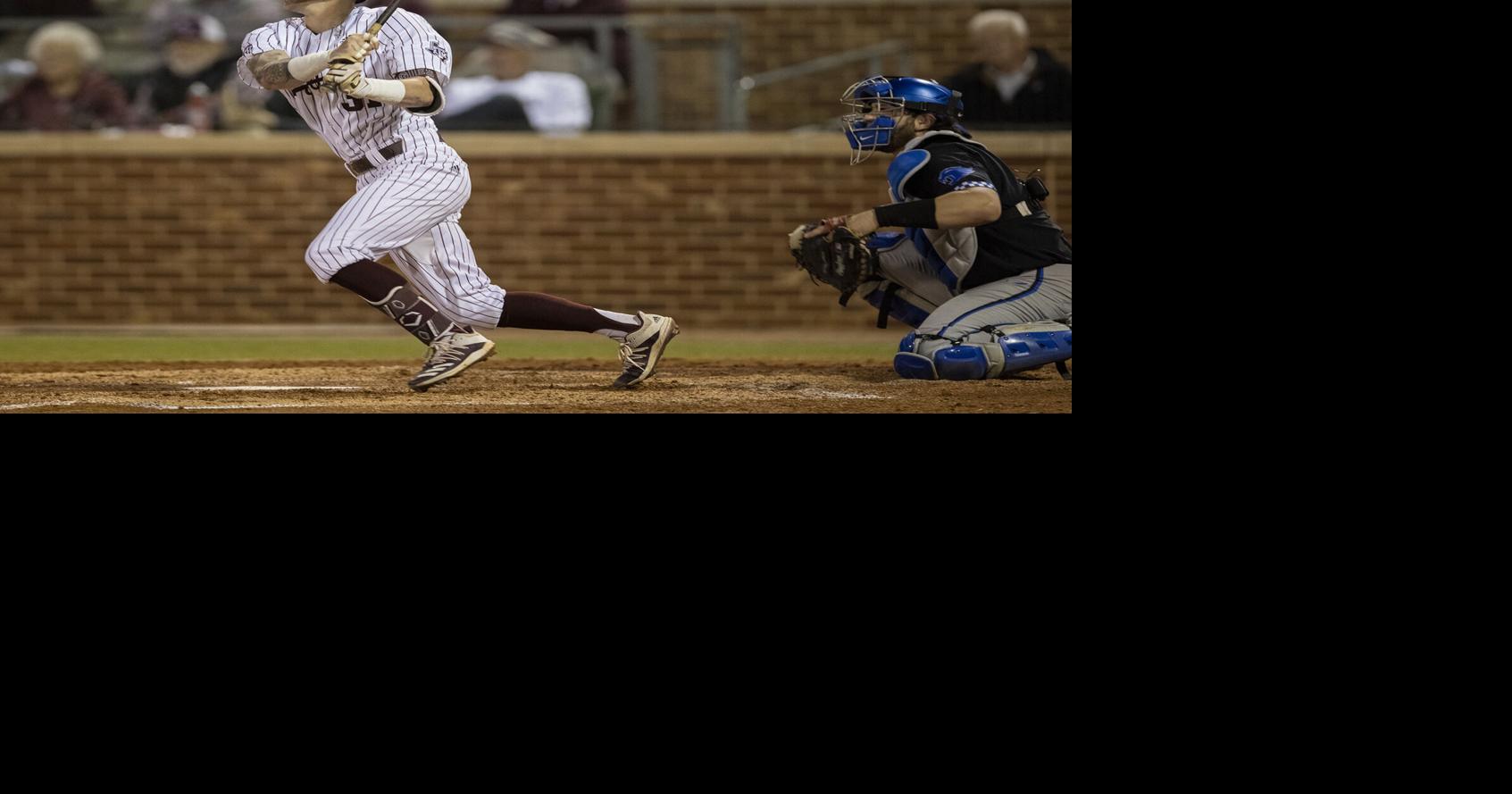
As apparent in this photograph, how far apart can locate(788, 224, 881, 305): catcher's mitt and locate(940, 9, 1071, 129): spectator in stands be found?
3.29 m

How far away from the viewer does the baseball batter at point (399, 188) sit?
4340mm

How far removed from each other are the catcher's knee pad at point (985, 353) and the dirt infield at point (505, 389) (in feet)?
0.23

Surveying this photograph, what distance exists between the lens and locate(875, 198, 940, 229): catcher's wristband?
15.5 feet

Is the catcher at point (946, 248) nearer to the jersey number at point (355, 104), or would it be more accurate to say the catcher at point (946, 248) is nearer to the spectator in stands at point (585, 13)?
the jersey number at point (355, 104)

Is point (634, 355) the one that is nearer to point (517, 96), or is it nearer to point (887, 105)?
point (887, 105)

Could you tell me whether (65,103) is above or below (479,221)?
above

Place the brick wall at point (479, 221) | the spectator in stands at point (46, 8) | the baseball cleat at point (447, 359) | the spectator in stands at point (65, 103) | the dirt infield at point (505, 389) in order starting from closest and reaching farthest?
the dirt infield at point (505, 389) → the baseball cleat at point (447, 359) → the brick wall at point (479, 221) → the spectator in stands at point (65, 103) → the spectator in stands at point (46, 8)

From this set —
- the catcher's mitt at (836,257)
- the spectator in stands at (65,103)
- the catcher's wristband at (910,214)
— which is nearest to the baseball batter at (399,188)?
the catcher's mitt at (836,257)

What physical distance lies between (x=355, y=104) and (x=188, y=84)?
463 centimetres

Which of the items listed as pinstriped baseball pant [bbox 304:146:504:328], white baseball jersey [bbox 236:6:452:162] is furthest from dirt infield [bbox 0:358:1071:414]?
white baseball jersey [bbox 236:6:452:162]

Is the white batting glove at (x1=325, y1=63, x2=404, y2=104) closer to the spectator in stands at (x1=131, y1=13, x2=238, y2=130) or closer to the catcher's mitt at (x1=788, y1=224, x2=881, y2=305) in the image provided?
the catcher's mitt at (x1=788, y1=224, x2=881, y2=305)

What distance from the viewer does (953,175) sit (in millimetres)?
4836

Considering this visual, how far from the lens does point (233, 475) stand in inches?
122

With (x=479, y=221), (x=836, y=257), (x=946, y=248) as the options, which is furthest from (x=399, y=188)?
(x=479, y=221)
